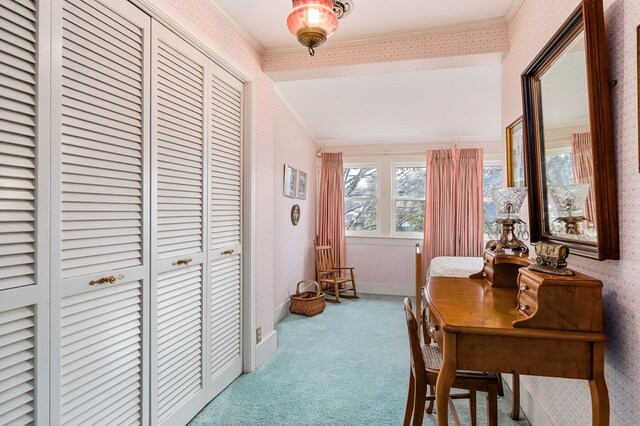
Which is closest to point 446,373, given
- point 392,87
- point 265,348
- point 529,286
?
point 529,286

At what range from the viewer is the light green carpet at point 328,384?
2.06m

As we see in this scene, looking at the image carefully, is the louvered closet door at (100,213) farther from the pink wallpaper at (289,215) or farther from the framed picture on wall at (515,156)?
the framed picture on wall at (515,156)

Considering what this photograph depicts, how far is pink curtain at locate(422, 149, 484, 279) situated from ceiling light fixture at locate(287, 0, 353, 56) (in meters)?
3.79

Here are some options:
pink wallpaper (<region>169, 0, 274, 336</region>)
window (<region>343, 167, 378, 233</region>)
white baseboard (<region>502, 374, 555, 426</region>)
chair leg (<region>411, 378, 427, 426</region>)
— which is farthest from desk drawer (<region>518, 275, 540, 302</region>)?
window (<region>343, 167, 378, 233</region>)

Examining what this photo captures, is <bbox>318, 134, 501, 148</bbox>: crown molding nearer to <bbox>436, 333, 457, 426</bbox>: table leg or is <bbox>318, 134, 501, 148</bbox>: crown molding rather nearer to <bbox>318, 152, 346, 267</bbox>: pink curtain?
<bbox>318, 152, 346, 267</bbox>: pink curtain

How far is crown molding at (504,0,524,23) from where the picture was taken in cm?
203

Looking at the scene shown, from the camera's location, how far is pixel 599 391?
1141 millimetres

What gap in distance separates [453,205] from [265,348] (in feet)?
11.2

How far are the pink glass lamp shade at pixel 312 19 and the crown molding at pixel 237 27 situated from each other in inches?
33.9

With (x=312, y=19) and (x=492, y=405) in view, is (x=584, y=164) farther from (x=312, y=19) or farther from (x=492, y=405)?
(x=312, y=19)

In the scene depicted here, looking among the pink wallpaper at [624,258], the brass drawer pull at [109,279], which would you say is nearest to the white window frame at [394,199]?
the pink wallpaper at [624,258]

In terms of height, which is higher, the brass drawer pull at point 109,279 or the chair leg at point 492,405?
the brass drawer pull at point 109,279

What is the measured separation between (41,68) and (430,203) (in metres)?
4.65

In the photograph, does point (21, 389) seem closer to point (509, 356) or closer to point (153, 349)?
point (153, 349)
